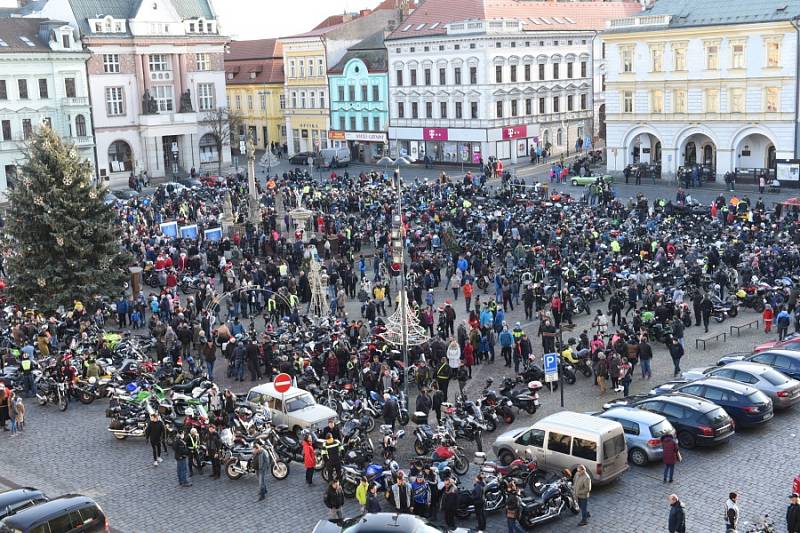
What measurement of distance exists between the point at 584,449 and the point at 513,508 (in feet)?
9.29

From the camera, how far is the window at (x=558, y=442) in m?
19.8

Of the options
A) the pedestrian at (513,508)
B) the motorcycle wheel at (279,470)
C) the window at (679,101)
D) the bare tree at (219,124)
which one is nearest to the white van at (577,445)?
the pedestrian at (513,508)

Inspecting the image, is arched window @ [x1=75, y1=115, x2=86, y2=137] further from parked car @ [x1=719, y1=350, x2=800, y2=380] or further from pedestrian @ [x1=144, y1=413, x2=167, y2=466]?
parked car @ [x1=719, y1=350, x2=800, y2=380]

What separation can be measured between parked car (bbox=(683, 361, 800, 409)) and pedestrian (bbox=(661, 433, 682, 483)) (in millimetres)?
4546

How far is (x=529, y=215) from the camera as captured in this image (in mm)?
45906

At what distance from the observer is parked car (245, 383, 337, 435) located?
22953 mm

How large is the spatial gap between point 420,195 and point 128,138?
1244 inches

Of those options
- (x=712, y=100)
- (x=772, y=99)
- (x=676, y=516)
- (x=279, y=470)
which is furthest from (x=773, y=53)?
(x=676, y=516)

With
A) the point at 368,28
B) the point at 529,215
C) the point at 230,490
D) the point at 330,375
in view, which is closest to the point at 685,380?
the point at 330,375

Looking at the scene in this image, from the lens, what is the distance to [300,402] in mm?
23625

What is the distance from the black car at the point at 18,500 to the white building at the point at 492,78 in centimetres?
5573

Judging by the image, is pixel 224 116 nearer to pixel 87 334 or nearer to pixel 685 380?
pixel 87 334

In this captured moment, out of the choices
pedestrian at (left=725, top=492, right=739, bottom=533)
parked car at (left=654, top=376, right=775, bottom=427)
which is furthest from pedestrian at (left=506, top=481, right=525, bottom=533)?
parked car at (left=654, top=376, right=775, bottom=427)

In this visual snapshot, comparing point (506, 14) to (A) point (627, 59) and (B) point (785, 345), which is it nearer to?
(A) point (627, 59)
